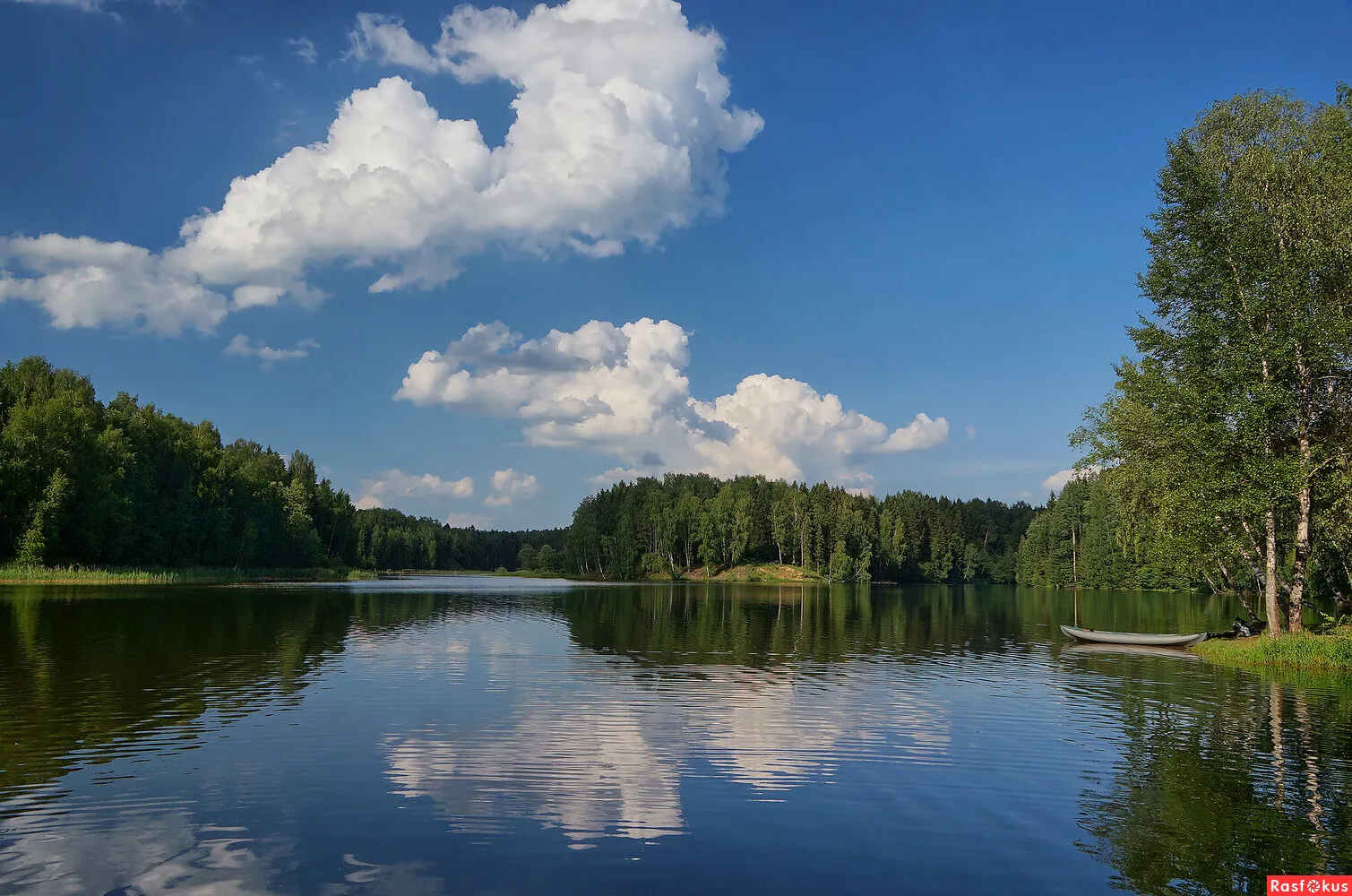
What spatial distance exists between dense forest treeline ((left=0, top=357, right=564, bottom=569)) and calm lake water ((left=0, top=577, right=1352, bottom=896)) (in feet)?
240

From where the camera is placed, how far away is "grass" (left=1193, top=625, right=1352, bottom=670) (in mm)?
37688

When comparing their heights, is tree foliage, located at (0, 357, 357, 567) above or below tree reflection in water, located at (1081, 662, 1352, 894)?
above

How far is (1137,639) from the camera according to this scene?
164ft

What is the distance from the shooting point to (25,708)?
22.5m

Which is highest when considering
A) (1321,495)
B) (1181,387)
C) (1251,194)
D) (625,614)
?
(1251,194)

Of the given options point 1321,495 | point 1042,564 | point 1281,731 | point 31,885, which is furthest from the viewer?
point 1042,564

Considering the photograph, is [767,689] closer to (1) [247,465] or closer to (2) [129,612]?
(2) [129,612]

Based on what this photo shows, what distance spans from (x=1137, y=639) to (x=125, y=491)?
4683 inches

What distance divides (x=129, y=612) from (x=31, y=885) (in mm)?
51957

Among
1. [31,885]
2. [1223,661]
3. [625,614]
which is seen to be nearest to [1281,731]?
[1223,661]

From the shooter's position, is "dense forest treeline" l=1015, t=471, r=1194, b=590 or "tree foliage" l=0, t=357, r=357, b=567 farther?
"dense forest treeline" l=1015, t=471, r=1194, b=590

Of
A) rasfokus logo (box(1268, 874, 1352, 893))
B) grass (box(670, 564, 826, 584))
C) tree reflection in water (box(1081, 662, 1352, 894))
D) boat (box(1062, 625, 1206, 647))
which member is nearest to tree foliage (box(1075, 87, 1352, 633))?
boat (box(1062, 625, 1206, 647))

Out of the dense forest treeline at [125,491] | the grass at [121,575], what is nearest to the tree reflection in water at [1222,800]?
the grass at [121,575]

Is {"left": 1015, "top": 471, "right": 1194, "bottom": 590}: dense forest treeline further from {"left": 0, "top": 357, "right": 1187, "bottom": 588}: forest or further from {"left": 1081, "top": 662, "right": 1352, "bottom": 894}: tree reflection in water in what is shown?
{"left": 1081, "top": 662, "right": 1352, "bottom": 894}: tree reflection in water
